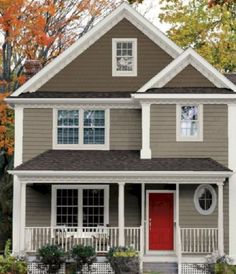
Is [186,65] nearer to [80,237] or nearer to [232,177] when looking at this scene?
[232,177]

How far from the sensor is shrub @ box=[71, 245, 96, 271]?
989 inches

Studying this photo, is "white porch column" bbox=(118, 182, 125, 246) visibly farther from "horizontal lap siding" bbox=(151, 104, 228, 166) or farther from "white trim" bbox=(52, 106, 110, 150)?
"white trim" bbox=(52, 106, 110, 150)

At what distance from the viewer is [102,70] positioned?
2939cm

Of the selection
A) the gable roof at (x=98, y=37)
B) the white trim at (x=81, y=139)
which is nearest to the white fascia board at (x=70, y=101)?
the white trim at (x=81, y=139)

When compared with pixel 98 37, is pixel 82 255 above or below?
below

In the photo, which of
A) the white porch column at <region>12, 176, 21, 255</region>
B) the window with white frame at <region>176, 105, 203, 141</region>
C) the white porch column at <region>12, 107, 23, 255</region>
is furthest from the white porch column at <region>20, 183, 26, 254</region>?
the window with white frame at <region>176, 105, 203, 141</region>

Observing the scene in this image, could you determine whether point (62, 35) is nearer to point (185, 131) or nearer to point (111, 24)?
point (111, 24)

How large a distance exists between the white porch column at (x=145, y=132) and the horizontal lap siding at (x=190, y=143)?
0.15m

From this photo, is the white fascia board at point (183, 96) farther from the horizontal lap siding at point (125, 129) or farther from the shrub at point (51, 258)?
the shrub at point (51, 258)

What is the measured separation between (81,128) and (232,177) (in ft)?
19.5

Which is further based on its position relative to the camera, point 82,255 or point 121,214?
point 121,214

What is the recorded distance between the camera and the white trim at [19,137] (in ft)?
93.4

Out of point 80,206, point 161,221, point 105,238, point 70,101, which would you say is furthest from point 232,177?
point 70,101

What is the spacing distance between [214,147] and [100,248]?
5.48m
